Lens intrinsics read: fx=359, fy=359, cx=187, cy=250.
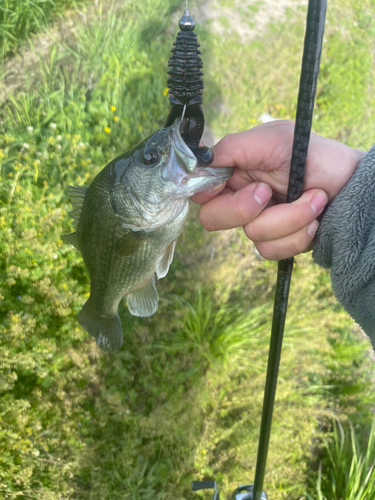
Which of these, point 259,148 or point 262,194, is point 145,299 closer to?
point 262,194

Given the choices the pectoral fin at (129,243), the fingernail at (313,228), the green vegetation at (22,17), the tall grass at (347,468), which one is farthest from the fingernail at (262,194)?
the green vegetation at (22,17)

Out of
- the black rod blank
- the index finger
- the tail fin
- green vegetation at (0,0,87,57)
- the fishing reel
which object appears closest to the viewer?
the black rod blank

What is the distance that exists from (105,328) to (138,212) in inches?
28.7

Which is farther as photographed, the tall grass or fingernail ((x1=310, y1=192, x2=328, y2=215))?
the tall grass

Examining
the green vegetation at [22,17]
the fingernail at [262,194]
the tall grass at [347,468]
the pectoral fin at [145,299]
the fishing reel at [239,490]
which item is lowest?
the fishing reel at [239,490]

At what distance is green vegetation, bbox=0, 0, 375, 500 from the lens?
247 centimetres

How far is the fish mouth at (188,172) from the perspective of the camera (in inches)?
45.8

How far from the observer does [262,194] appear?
4.54ft

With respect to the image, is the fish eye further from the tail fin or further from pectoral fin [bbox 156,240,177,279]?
the tail fin

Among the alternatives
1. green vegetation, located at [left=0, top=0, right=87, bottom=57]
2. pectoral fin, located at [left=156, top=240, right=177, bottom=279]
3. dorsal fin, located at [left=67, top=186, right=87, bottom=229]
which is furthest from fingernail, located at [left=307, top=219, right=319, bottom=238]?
green vegetation, located at [left=0, top=0, right=87, bottom=57]

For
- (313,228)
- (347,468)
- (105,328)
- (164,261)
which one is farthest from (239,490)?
(313,228)

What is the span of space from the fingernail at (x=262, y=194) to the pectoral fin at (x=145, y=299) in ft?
2.01

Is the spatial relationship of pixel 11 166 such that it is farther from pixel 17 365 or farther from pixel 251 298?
pixel 251 298

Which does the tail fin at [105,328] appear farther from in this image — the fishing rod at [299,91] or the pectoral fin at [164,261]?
the fishing rod at [299,91]
